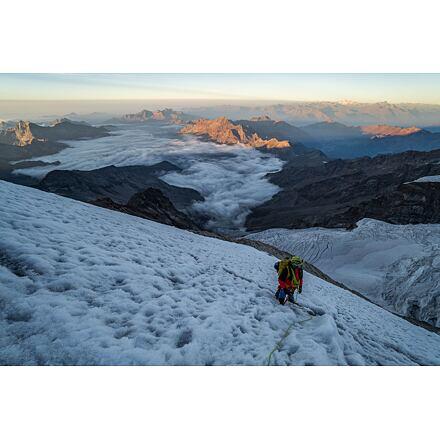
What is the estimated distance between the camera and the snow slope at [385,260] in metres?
25.1

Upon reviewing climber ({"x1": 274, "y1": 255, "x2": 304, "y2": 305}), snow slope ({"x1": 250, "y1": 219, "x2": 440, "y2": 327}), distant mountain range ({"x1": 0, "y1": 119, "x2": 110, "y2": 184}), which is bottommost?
snow slope ({"x1": 250, "y1": 219, "x2": 440, "y2": 327})

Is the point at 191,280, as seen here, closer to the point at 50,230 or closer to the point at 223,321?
the point at 223,321

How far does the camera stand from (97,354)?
405 cm

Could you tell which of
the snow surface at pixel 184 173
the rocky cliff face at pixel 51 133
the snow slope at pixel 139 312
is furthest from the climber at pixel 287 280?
the rocky cliff face at pixel 51 133

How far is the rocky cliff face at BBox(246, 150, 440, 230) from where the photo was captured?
6218 centimetres

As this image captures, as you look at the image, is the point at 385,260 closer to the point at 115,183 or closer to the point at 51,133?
the point at 115,183

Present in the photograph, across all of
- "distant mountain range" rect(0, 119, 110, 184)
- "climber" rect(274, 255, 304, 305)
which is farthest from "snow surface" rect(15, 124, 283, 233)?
"climber" rect(274, 255, 304, 305)

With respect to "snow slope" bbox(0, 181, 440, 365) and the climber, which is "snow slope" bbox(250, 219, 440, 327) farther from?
the climber

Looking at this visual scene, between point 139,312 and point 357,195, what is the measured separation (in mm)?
105926

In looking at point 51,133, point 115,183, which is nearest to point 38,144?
point 51,133

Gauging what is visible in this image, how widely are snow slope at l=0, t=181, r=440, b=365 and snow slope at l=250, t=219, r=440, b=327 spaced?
65.0 ft

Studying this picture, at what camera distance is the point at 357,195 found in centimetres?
9931

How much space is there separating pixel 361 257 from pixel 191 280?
3903 cm

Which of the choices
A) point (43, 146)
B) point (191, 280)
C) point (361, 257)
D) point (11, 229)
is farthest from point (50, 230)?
point (43, 146)
